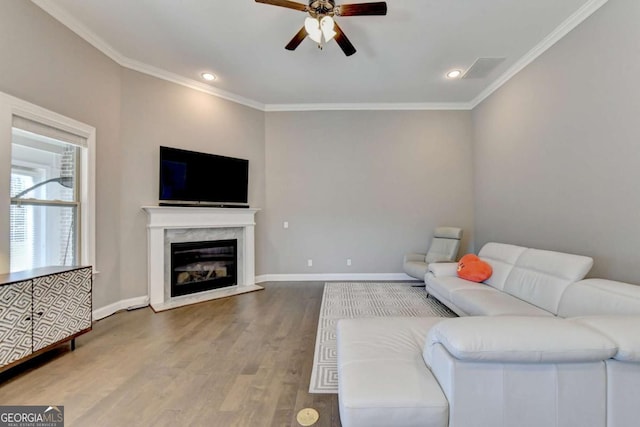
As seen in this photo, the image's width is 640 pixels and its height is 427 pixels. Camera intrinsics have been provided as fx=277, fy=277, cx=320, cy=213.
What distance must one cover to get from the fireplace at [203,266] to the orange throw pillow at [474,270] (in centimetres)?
327

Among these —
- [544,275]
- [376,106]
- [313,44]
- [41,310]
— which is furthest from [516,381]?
[376,106]

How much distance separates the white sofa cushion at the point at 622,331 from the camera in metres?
1.04

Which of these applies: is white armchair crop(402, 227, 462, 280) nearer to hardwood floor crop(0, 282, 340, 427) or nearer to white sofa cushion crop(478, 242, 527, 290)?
white sofa cushion crop(478, 242, 527, 290)

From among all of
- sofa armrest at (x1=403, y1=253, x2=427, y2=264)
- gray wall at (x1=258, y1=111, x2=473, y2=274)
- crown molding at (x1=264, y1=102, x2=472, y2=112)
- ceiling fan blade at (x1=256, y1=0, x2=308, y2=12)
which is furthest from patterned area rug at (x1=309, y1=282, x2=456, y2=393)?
crown molding at (x1=264, y1=102, x2=472, y2=112)

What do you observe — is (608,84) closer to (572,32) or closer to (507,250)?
(572,32)

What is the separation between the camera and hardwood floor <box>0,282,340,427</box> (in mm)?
1646

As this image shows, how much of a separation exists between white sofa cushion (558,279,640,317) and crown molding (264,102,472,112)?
3.66 metres

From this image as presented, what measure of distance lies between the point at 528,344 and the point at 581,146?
2.73 meters

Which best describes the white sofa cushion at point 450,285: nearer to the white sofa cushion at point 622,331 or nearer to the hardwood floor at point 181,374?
the hardwood floor at point 181,374

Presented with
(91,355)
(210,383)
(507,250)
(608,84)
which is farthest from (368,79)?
(91,355)

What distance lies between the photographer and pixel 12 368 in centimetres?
213

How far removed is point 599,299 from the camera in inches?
75.0

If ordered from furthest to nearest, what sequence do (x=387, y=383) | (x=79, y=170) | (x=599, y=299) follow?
1. (x=79, y=170)
2. (x=599, y=299)
3. (x=387, y=383)

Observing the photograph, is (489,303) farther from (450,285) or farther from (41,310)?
(41,310)
